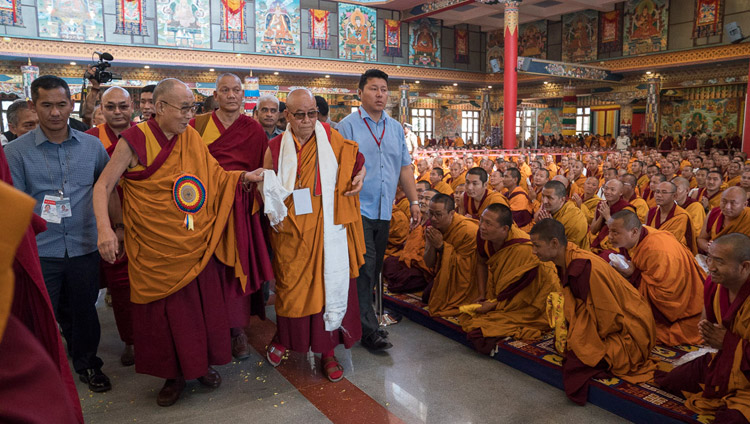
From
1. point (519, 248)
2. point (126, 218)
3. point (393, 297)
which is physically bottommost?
point (393, 297)

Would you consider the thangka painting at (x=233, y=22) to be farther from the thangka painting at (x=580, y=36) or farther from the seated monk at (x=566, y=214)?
the seated monk at (x=566, y=214)

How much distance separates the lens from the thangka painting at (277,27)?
18.0 m

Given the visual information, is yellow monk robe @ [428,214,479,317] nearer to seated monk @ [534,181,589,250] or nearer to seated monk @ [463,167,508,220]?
seated monk @ [534,181,589,250]

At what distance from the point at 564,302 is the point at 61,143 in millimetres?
2883

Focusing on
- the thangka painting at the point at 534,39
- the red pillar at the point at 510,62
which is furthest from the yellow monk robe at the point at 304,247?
the thangka painting at the point at 534,39

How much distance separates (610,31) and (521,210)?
18757 mm

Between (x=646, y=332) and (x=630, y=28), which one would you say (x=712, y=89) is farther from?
(x=646, y=332)

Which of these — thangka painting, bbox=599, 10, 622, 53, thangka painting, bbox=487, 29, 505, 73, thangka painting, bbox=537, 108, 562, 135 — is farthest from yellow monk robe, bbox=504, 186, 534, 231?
thangka painting, bbox=537, 108, 562, 135

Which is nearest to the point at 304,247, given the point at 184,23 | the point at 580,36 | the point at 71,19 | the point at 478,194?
the point at 478,194

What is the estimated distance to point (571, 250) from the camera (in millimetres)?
2998

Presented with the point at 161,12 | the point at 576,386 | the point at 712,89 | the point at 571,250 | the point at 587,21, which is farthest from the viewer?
the point at 587,21

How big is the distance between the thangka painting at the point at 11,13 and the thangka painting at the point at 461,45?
53.3 feet

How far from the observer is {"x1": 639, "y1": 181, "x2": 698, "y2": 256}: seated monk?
4773mm

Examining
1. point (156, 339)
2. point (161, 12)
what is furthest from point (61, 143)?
point (161, 12)
